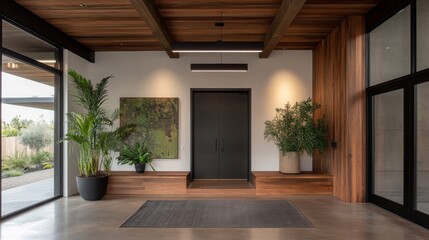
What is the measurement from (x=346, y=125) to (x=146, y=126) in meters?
4.46

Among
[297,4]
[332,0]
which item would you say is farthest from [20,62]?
[332,0]

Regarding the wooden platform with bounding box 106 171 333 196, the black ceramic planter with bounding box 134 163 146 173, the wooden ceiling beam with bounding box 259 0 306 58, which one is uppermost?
the wooden ceiling beam with bounding box 259 0 306 58

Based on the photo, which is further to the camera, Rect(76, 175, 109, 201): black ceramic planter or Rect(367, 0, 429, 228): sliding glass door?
Rect(76, 175, 109, 201): black ceramic planter

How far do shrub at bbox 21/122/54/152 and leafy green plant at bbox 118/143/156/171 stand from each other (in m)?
1.58

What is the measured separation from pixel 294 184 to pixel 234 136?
1987 mm

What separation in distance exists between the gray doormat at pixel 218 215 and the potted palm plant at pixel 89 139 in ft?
3.72

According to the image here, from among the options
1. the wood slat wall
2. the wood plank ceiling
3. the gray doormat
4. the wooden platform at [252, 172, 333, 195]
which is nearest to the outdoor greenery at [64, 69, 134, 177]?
the wood plank ceiling

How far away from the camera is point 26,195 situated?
18.4 ft

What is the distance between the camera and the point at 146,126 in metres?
7.71

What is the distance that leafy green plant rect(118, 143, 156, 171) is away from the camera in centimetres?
730

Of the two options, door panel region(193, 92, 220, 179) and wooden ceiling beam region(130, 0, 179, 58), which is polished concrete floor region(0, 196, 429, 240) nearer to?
door panel region(193, 92, 220, 179)

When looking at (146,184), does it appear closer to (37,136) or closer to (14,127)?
(37,136)

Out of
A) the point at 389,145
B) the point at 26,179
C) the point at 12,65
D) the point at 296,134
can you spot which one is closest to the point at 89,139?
the point at 26,179

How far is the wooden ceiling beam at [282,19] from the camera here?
14.9 feet
